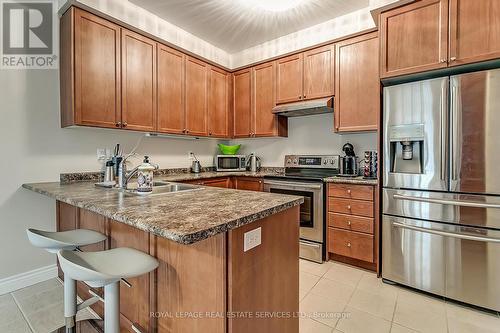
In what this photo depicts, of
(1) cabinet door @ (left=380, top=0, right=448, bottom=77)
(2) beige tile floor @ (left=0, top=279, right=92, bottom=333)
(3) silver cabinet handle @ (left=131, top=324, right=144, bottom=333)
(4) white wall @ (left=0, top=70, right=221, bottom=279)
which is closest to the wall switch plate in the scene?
(3) silver cabinet handle @ (left=131, top=324, right=144, bottom=333)

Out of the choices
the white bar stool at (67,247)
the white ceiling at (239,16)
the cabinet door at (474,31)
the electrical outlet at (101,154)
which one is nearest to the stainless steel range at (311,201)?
the cabinet door at (474,31)

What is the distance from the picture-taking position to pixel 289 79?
3318 mm

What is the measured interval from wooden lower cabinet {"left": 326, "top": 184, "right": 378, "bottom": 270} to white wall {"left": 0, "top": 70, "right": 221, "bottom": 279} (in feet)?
8.82

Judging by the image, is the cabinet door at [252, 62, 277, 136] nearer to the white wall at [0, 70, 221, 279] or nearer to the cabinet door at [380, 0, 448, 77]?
the cabinet door at [380, 0, 448, 77]

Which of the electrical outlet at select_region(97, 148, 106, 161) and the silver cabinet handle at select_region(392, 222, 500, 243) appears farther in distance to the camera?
the electrical outlet at select_region(97, 148, 106, 161)

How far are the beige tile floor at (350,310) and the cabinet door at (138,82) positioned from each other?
5.54 ft

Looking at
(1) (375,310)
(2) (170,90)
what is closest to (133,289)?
(1) (375,310)

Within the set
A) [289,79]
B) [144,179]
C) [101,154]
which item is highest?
[289,79]

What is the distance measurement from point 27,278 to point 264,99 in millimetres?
3244

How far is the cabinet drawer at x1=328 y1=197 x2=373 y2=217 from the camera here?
2.48 metres

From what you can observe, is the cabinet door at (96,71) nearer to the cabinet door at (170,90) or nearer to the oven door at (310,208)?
the cabinet door at (170,90)

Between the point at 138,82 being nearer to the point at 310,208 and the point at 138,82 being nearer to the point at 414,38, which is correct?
the point at 310,208

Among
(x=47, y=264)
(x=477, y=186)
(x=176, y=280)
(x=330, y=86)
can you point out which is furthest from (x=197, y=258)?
(x=330, y=86)

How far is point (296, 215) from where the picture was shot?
4.80 ft
